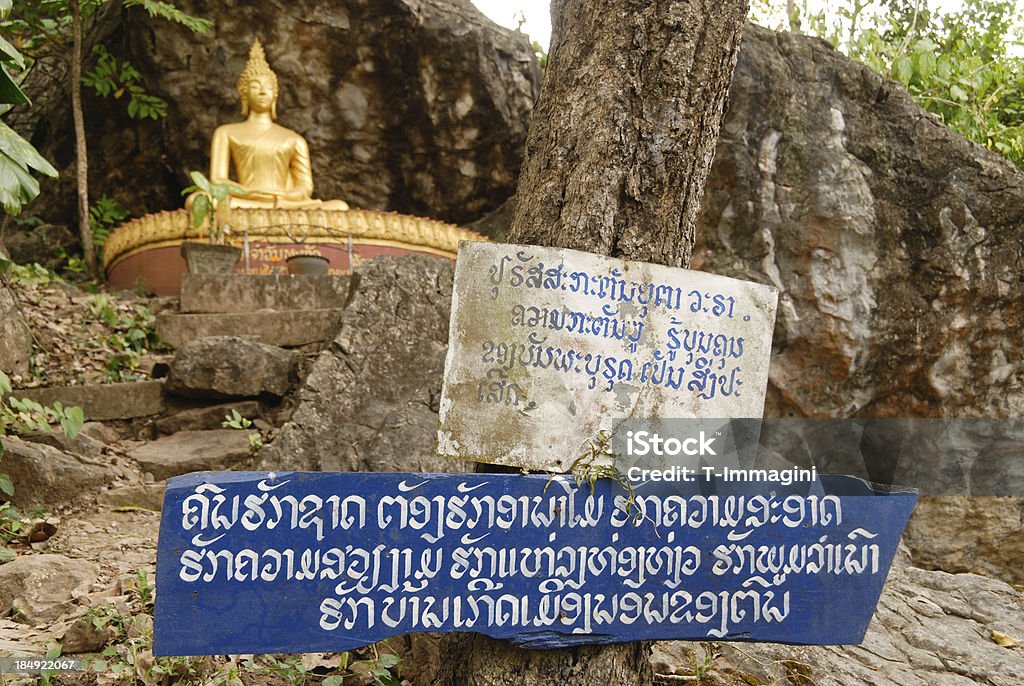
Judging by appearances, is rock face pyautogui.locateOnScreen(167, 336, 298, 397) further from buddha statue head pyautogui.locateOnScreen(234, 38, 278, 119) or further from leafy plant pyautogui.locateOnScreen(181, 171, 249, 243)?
buddha statue head pyautogui.locateOnScreen(234, 38, 278, 119)

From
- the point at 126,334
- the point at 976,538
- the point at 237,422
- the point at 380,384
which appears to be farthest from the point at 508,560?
the point at 126,334

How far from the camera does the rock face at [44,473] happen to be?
3.28 metres

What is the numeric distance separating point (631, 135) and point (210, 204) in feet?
17.6

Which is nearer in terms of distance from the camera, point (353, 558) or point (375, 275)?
point (353, 558)

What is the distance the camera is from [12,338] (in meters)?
4.27

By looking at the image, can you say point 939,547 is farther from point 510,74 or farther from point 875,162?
point 510,74

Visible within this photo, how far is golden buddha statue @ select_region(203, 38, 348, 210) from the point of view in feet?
27.1

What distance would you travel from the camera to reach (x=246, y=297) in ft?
18.0

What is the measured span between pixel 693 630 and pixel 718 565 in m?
0.14

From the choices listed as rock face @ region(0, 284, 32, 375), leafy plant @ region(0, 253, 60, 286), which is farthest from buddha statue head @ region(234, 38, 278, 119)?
rock face @ region(0, 284, 32, 375)

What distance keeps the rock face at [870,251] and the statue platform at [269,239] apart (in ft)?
11.4

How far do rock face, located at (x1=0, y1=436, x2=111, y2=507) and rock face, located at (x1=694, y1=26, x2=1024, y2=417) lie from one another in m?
2.86

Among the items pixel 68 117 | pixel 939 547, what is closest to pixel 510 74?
pixel 68 117

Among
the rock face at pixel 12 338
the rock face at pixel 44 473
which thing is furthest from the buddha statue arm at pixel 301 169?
the rock face at pixel 44 473
